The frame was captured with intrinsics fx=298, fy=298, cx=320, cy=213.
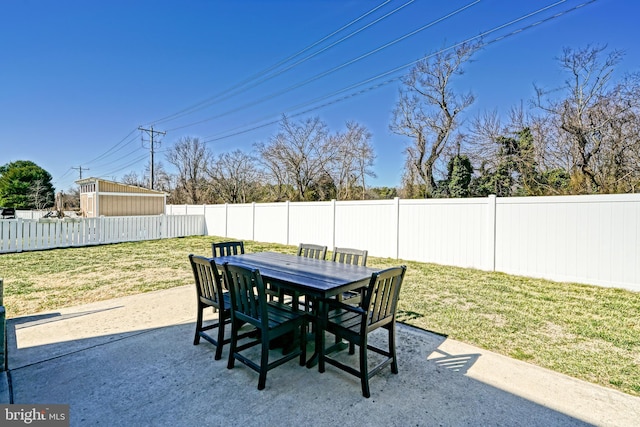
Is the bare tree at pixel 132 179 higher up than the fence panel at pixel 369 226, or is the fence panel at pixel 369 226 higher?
the bare tree at pixel 132 179

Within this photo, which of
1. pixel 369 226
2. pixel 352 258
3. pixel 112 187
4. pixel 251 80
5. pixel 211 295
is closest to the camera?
pixel 211 295

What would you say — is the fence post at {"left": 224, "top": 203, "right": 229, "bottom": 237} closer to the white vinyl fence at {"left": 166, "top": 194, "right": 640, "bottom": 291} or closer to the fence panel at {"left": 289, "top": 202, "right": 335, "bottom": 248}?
the fence panel at {"left": 289, "top": 202, "right": 335, "bottom": 248}

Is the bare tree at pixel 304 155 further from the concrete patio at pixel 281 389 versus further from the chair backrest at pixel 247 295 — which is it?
the chair backrest at pixel 247 295

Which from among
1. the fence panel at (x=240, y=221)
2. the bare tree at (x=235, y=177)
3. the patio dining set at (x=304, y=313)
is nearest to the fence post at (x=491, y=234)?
the patio dining set at (x=304, y=313)

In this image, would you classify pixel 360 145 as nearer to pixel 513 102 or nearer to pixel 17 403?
pixel 513 102

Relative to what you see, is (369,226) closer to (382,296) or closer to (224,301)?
(224,301)

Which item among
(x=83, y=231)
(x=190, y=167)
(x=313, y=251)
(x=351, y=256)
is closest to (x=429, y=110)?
(x=313, y=251)

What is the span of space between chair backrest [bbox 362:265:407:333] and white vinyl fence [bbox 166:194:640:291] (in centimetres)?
510

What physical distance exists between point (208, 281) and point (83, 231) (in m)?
10.2

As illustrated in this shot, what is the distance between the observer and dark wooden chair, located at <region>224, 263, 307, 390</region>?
7.54 feet

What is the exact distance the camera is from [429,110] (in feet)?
48.5

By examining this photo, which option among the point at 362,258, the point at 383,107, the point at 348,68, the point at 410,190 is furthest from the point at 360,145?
the point at 362,258

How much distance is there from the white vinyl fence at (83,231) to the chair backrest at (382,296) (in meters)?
11.4

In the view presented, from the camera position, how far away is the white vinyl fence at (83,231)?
888 centimetres
